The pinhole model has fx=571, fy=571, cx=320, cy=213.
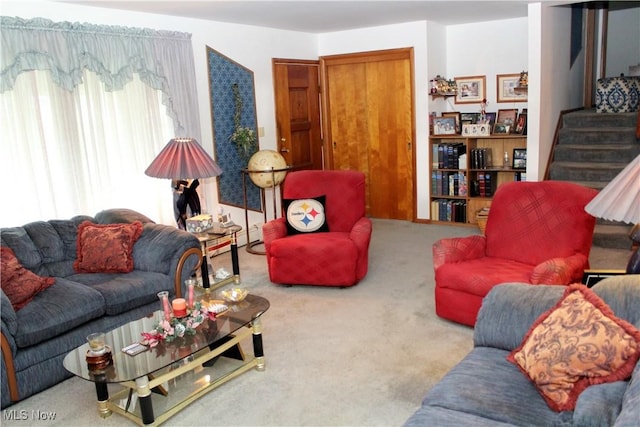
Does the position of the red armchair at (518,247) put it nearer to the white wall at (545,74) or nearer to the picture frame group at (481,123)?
the white wall at (545,74)

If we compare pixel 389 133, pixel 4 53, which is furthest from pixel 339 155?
pixel 4 53

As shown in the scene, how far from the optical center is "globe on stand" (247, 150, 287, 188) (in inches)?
228

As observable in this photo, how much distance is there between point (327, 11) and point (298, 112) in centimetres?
167

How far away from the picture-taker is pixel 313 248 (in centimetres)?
454

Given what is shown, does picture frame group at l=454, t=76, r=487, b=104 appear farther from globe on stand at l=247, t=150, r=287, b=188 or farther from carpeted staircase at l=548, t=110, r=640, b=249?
globe on stand at l=247, t=150, r=287, b=188

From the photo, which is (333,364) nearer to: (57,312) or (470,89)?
(57,312)

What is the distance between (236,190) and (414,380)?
11.3ft

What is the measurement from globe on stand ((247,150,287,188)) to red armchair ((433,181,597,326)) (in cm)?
238

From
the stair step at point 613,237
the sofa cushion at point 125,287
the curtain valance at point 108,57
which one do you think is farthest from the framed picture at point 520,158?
the sofa cushion at point 125,287

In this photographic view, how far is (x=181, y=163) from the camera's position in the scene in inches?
169

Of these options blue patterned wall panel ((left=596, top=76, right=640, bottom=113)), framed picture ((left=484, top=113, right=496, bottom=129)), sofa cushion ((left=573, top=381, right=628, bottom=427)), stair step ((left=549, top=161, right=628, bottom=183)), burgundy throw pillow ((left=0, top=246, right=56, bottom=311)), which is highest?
blue patterned wall panel ((left=596, top=76, right=640, bottom=113))

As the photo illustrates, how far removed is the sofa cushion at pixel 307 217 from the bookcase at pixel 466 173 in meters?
2.25

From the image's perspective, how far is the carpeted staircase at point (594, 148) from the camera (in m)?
5.90

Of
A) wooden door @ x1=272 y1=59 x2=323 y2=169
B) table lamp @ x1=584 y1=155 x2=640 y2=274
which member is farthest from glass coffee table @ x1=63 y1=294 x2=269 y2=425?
wooden door @ x1=272 y1=59 x2=323 y2=169
